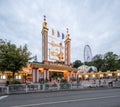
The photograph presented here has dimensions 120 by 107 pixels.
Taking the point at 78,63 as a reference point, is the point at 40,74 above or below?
below

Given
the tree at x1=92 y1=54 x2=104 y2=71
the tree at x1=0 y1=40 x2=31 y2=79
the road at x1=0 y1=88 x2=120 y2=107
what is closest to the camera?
the road at x1=0 y1=88 x2=120 y2=107

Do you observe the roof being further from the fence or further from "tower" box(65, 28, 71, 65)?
the fence

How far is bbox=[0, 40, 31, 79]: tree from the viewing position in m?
35.7

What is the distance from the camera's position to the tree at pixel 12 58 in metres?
35.7

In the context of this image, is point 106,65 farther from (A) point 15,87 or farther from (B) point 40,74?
(A) point 15,87

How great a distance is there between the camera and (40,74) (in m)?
50.8

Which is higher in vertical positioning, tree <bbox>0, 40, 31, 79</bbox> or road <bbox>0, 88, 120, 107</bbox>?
tree <bbox>0, 40, 31, 79</bbox>

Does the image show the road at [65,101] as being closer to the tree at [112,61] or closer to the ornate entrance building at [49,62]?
the ornate entrance building at [49,62]

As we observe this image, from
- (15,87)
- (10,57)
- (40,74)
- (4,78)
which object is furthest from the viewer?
(40,74)

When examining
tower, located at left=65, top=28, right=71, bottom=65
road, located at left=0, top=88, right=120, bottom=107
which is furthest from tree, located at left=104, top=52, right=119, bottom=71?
road, located at left=0, top=88, right=120, bottom=107

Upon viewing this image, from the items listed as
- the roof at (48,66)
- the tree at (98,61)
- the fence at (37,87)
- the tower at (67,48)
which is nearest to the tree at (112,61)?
the tree at (98,61)

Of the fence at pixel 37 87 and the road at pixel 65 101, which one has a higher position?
the fence at pixel 37 87

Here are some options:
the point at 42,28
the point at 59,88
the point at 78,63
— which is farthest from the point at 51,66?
the point at 78,63

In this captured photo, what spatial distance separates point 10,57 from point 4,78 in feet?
32.4
